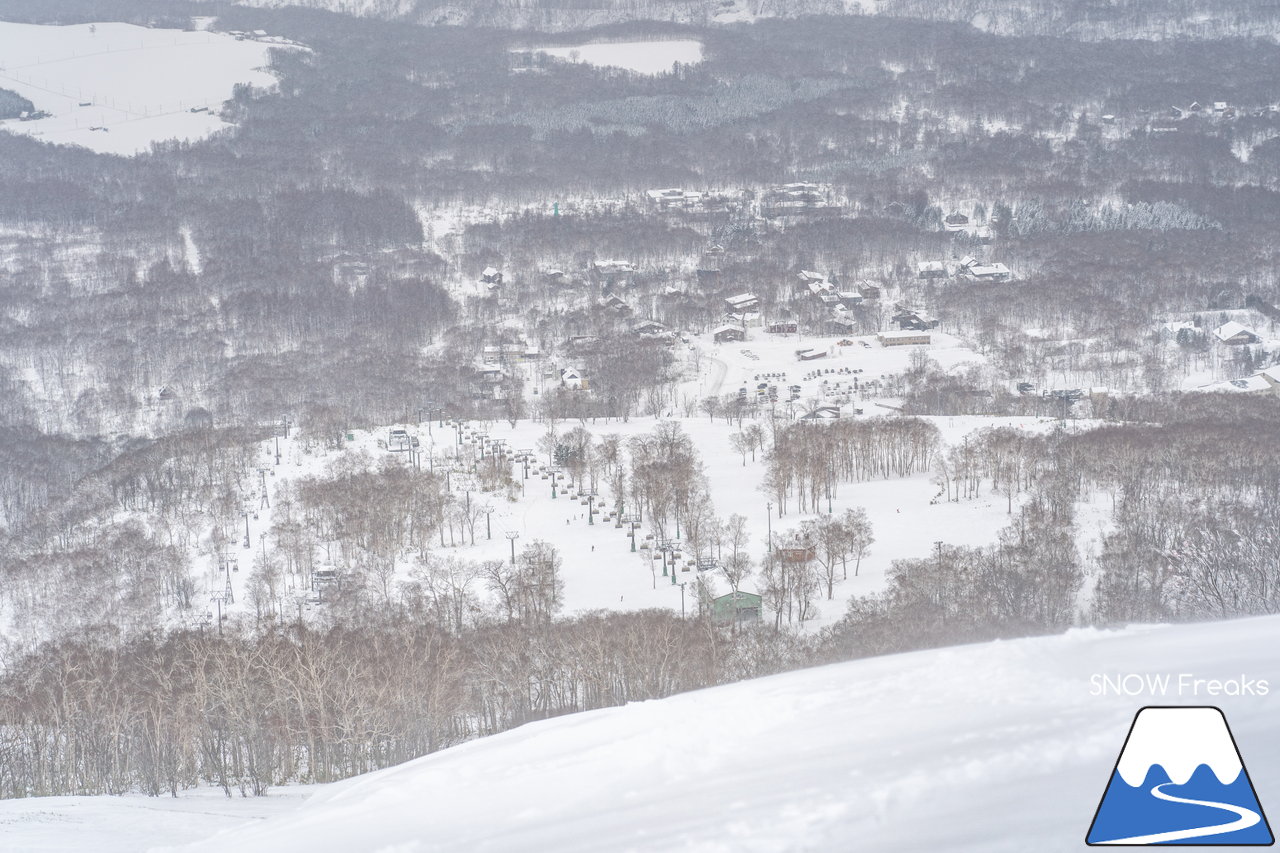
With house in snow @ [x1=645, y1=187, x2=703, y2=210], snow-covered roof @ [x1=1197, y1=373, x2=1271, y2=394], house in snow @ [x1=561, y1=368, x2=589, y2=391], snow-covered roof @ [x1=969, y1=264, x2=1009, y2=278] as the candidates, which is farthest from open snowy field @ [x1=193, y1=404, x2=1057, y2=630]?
house in snow @ [x1=645, y1=187, x2=703, y2=210]

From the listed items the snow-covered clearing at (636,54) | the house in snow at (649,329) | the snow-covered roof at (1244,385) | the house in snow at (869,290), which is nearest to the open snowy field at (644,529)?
the snow-covered roof at (1244,385)

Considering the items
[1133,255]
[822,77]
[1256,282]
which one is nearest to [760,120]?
[822,77]

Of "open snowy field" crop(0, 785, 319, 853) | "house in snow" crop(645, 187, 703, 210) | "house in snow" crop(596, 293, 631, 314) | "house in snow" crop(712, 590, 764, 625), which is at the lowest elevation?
"house in snow" crop(596, 293, 631, 314)

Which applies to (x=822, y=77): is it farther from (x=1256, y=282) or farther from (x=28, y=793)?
(x=28, y=793)

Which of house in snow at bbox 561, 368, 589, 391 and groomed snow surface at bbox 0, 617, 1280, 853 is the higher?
groomed snow surface at bbox 0, 617, 1280, 853

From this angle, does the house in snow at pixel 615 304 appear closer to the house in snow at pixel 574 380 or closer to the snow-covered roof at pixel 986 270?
the house in snow at pixel 574 380

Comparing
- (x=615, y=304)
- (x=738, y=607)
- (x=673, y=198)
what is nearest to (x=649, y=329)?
(x=615, y=304)

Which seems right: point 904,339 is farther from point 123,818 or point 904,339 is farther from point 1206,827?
point 1206,827

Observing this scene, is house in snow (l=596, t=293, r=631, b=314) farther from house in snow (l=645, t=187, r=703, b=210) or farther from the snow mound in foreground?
the snow mound in foreground
